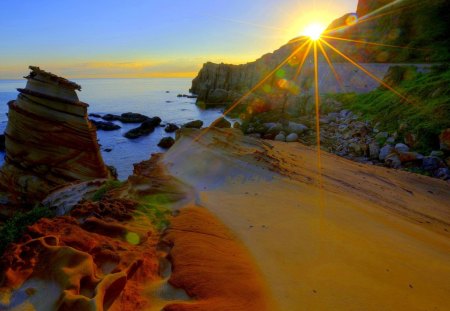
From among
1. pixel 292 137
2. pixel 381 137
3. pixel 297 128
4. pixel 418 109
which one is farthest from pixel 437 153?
pixel 297 128

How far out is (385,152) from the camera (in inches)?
557

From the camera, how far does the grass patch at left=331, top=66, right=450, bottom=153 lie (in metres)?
14.1

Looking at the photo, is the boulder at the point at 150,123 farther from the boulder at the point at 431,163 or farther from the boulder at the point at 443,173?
the boulder at the point at 443,173

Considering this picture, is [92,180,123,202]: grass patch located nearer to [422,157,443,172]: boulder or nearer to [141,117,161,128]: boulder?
[422,157,443,172]: boulder

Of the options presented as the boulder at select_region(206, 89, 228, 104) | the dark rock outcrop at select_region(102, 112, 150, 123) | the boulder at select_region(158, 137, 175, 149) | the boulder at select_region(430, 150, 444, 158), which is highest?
the boulder at select_region(430, 150, 444, 158)

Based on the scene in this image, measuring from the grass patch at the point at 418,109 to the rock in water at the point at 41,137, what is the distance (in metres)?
14.8

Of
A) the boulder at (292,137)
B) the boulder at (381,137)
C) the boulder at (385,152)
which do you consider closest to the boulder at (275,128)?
the boulder at (292,137)

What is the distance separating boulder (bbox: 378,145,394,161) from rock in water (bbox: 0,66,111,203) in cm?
1298

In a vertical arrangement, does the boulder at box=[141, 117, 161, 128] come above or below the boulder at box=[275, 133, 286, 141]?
below

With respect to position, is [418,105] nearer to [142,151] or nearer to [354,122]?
[354,122]

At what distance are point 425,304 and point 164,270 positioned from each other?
10.3 ft

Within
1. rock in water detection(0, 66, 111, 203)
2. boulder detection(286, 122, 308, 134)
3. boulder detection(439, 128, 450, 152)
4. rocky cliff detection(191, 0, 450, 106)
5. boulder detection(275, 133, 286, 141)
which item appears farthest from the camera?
rocky cliff detection(191, 0, 450, 106)

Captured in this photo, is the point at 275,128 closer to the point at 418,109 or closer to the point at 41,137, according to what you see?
the point at 418,109

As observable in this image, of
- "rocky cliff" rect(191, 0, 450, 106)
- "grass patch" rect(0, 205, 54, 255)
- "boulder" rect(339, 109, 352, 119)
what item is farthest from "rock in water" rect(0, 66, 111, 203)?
"rocky cliff" rect(191, 0, 450, 106)
